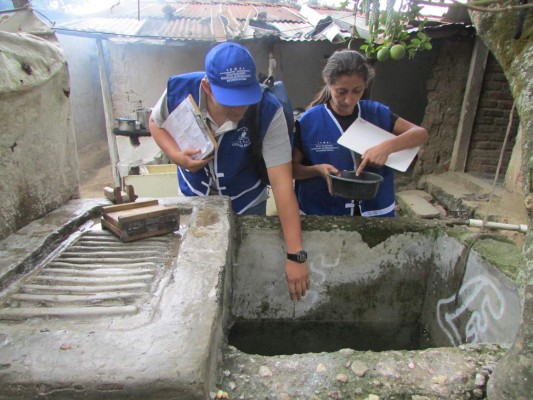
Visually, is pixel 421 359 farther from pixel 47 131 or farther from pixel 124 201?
pixel 47 131

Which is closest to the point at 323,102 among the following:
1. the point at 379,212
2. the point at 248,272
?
the point at 379,212

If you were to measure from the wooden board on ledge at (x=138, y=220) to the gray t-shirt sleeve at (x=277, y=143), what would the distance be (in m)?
0.55

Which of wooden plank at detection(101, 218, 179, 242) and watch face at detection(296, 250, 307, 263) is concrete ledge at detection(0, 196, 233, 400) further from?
watch face at detection(296, 250, 307, 263)

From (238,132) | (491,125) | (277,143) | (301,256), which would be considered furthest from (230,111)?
(491,125)

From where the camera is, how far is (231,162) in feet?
7.05

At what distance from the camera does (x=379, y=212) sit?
246cm

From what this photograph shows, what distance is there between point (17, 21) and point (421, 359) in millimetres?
2535

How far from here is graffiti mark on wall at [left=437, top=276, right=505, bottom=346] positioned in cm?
181

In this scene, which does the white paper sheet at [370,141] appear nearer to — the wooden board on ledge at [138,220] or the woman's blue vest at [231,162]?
the woman's blue vest at [231,162]

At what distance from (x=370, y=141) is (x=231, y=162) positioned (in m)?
0.79

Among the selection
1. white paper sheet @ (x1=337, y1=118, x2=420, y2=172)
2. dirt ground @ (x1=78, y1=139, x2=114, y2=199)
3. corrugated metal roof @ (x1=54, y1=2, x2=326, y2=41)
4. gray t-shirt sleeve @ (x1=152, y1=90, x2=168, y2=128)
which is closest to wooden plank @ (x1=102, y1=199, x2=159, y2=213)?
gray t-shirt sleeve @ (x1=152, y1=90, x2=168, y2=128)

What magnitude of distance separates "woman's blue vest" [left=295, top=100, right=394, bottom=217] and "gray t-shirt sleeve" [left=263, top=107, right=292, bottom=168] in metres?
0.37

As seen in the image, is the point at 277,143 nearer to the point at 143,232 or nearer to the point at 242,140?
the point at 242,140

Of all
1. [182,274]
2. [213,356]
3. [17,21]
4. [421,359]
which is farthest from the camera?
[17,21]
